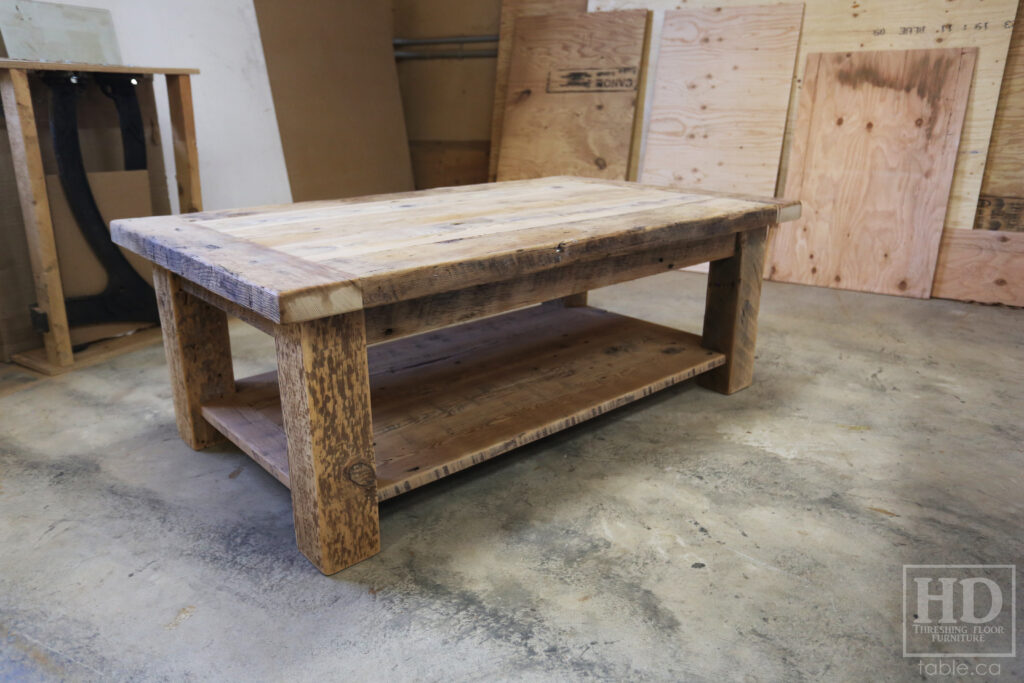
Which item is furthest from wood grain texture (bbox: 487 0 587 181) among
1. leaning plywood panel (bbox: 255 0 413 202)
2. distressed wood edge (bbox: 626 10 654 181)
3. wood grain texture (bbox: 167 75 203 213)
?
wood grain texture (bbox: 167 75 203 213)

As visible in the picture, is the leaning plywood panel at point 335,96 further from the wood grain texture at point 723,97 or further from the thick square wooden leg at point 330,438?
the thick square wooden leg at point 330,438

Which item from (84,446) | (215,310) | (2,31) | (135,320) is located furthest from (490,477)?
(2,31)

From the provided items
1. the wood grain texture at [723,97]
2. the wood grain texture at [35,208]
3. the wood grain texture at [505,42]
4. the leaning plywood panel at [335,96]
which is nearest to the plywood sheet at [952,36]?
the wood grain texture at [723,97]

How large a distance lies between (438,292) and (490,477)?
25.2 inches

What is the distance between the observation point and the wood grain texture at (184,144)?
2879 millimetres

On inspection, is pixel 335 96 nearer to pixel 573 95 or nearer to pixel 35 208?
pixel 573 95

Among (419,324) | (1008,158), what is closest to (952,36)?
(1008,158)

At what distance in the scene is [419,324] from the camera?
1542 mm

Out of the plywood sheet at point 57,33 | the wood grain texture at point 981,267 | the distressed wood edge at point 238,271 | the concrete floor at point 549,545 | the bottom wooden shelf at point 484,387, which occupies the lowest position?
the concrete floor at point 549,545

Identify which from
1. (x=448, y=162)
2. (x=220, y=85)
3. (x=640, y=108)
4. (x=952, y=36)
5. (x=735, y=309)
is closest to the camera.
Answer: (x=735, y=309)

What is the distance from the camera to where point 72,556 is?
157cm

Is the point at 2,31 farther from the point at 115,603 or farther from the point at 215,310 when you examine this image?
the point at 115,603

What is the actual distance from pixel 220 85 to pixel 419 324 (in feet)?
8.88

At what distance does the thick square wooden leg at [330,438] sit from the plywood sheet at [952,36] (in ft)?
11.0
